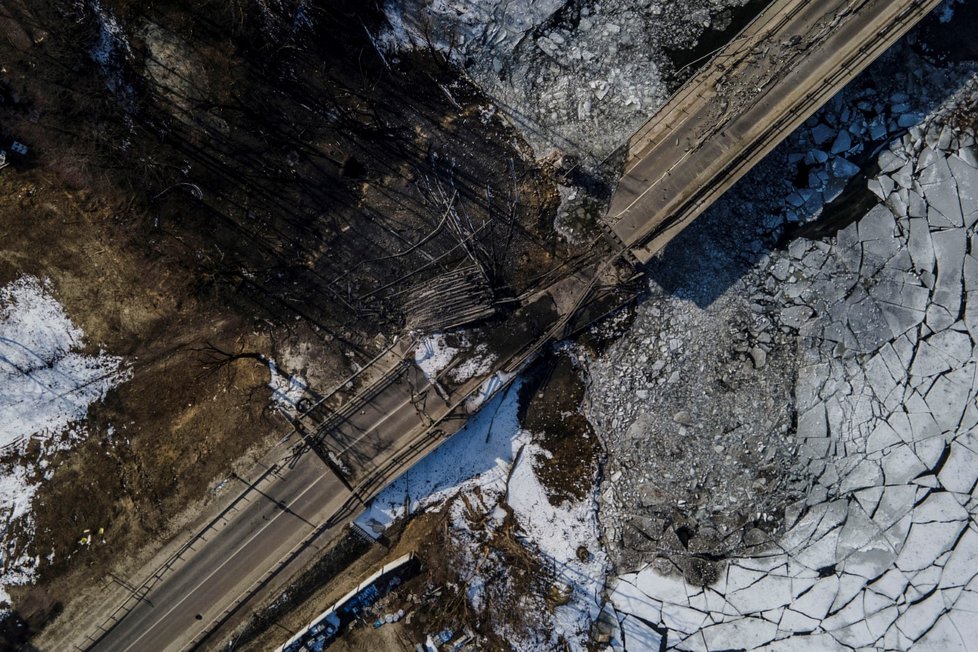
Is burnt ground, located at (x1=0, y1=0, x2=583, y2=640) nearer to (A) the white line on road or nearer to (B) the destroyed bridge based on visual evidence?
(B) the destroyed bridge

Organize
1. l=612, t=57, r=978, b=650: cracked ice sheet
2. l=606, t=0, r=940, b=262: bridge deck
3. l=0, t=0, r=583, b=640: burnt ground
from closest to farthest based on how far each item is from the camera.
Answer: l=606, t=0, r=940, b=262: bridge deck < l=612, t=57, r=978, b=650: cracked ice sheet < l=0, t=0, r=583, b=640: burnt ground

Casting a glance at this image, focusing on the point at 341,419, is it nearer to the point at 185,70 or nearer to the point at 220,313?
the point at 220,313

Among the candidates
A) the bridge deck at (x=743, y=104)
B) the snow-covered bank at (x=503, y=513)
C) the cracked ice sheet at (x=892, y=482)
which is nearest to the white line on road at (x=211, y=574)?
the snow-covered bank at (x=503, y=513)

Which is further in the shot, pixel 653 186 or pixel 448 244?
pixel 448 244

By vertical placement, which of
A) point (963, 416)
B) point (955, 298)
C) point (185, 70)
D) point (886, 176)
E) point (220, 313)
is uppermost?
point (185, 70)

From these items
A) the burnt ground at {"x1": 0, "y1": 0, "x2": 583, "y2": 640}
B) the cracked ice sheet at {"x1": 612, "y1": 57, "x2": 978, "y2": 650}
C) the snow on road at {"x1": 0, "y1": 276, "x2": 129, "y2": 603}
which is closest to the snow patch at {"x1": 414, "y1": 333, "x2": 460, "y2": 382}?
the burnt ground at {"x1": 0, "y1": 0, "x2": 583, "y2": 640}

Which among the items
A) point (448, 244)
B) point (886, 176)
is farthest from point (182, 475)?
point (886, 176)

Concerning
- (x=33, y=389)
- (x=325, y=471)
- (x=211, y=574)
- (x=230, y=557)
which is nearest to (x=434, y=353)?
(x=325, y=471)
